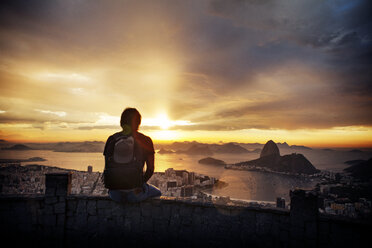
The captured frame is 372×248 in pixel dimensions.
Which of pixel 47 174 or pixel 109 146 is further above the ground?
pixel 109 146

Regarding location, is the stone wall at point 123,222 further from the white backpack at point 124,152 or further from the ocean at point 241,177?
the ocean at point 241,177

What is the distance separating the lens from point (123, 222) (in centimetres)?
447

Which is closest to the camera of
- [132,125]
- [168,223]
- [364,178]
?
[132,125]

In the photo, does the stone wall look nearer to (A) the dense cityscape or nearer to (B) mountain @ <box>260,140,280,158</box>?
(A) the dense cityscape

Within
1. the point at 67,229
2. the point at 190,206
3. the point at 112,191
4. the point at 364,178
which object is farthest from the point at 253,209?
the point at 364,178

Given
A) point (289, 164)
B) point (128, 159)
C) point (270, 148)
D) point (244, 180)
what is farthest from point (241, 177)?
point (128, 159)

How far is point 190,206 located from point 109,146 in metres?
2.33

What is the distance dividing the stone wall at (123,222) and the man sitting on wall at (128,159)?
2.32 feet

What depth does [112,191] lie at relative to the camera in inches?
162

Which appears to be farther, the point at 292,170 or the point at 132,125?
the point at 292,170

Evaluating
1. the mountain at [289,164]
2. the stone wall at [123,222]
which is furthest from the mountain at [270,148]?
the stone wall at [123,222]

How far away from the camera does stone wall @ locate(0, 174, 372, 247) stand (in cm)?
412

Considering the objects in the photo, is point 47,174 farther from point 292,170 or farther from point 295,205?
point 292,170

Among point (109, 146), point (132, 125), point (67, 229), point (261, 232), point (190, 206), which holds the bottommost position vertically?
point (67, 229)
